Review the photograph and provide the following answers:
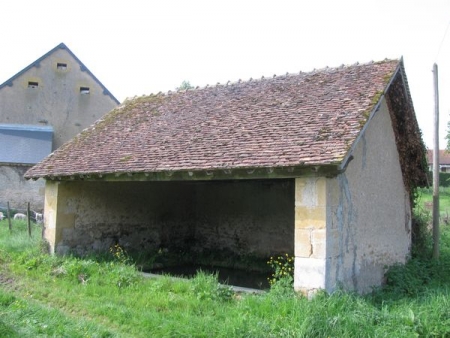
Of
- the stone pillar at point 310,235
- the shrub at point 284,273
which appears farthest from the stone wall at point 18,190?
the stone pillar at point 310,235

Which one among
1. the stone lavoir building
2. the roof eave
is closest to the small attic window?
the stone lavoir building

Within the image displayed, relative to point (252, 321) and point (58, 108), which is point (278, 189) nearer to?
point (252, 321)

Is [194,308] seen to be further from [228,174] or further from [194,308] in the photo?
[228,174]

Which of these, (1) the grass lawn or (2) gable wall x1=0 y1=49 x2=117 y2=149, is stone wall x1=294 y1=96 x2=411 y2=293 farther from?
(2) gable wall x1=0 y1=49 x2=117 y2=149

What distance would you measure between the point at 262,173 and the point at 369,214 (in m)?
2.45

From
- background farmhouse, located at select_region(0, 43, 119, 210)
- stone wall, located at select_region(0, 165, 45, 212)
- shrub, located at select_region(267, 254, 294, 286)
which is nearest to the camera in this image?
shrub, located at select_region(267, 254, 294, 286)

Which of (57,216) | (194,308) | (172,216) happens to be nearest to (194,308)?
(194,308)

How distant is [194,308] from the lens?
627cm

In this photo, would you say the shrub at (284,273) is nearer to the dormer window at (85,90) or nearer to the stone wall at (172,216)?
the stone wall at (172,216)

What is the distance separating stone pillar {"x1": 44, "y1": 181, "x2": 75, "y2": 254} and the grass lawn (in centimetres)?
132

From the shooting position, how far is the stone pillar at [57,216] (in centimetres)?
998

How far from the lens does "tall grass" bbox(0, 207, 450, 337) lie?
5.27 meters

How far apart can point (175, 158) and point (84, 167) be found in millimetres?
2402

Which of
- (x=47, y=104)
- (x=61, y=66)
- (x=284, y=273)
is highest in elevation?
(x=61, y=66)
